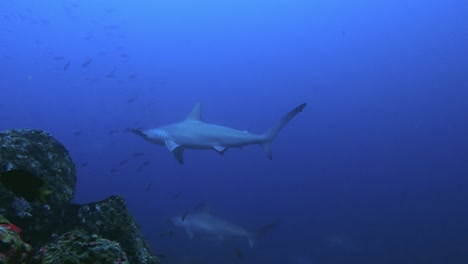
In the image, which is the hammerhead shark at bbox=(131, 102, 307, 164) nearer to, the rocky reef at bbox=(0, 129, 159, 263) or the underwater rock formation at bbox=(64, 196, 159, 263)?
the rocky reef at bbox=(0, 129, 159, 263)

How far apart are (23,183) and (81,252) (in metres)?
0.62

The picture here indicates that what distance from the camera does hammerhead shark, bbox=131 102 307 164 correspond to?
1166 centimetres

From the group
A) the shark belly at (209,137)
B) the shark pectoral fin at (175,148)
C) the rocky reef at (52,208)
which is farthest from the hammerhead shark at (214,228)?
the rocky reef at (52,208)

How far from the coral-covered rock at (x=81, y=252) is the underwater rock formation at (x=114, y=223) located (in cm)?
159

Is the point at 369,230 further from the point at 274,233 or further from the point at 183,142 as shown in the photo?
the point at 183,142

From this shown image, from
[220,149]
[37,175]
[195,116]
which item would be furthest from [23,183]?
[195,116]

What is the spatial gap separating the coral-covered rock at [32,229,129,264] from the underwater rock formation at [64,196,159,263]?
1.59 metres

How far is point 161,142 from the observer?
12984 mm

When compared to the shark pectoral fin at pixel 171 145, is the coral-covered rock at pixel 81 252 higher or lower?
higher

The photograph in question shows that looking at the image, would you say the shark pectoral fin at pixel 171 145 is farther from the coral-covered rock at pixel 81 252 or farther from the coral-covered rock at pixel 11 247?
the coral-covered rock at pixel 81 252

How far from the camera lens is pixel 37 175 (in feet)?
13.9

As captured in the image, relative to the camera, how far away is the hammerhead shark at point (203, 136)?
11.7 metres

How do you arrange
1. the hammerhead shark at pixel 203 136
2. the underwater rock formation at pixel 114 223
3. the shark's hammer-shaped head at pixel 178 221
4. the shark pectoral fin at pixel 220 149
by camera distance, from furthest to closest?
the shark's hammer-shaped head at pixel 178 221 → the shark pectoral fin at pixel 220 149 → the hammerhead shark at pixel 203 136 → the underwater rock formation at pixel 114 223

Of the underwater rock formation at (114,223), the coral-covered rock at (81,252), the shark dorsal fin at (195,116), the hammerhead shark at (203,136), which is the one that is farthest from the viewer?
the shark dorsal fin at (195,116)
